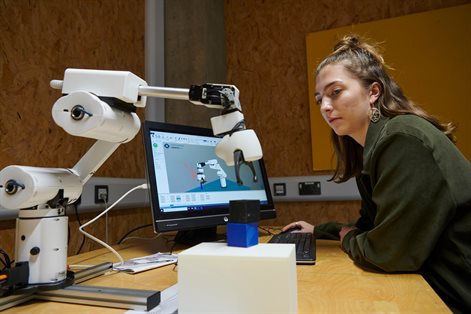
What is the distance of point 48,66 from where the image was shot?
113 cm

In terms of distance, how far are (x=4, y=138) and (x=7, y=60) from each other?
9.6 inches

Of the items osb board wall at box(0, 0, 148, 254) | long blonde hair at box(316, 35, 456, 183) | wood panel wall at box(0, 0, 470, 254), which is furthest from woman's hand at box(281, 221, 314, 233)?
osb board wall at box(0, 0, 148, 254)

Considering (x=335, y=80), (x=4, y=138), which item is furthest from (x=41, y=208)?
(x=335, y=80)

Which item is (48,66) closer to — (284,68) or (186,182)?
(186,182)

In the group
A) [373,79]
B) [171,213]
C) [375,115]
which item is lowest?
[171,213]

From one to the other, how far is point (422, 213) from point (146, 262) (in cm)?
71

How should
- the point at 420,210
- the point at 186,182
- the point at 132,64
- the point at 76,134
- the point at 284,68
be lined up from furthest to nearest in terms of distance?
the point at 284,68, the point at 132,64, the point at 186,182, the point at 420,210, the point at 76,134

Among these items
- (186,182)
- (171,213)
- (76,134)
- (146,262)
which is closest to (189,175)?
(186,182)

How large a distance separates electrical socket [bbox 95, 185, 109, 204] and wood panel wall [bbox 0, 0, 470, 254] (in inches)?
2.7

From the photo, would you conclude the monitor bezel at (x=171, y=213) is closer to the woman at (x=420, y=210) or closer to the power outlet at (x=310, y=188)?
the woman at (x=420, y=210)

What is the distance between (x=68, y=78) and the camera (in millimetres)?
635

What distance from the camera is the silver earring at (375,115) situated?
98 centimetres

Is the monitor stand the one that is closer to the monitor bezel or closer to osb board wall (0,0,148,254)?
the monitor bezel

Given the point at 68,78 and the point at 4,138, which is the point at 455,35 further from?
the point at 4,138
